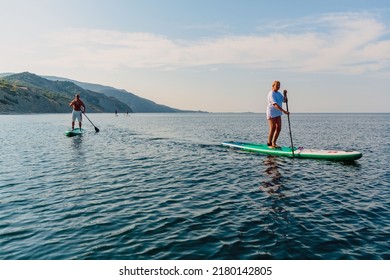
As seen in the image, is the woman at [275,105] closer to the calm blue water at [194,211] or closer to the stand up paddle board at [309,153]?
the stand up paddle board at [309,153]

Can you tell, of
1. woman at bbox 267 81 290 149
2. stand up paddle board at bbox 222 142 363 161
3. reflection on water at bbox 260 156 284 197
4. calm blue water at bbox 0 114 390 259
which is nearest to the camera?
calm blue water at bbox 0 114 390 259

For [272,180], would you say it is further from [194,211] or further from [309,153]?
[309,153]

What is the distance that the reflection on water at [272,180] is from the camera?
13539 mm

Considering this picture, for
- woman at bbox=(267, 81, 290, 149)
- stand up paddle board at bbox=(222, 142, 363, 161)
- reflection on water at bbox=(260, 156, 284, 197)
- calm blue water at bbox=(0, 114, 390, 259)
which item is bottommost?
calm blue water at bbox=(0, 114, 390, 259)

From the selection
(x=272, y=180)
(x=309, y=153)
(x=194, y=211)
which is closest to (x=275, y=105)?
(x=309, y=153)

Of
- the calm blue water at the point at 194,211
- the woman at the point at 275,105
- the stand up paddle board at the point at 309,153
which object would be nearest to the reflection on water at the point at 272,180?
the calm blue water at the point at 194,211

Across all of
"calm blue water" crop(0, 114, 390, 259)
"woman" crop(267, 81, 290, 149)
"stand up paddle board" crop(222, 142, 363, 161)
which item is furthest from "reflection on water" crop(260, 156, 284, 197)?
"woman" crop(267, 81, 290, 149)

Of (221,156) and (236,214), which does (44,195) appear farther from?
(221,156)

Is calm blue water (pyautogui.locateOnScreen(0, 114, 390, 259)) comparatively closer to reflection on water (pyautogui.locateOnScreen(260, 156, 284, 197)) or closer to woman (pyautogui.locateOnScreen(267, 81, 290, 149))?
reflection on water (pyautogui.locateOnScreen(260, 156, 284, 197))

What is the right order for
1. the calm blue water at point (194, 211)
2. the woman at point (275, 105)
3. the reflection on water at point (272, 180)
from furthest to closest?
the woman at point (275, 105) < the reflection on water at point (272, 180) < the calm blue water at point (194, 211)

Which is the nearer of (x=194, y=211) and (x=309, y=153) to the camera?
(x=194, y=211)

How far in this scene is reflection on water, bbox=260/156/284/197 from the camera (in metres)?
13.5

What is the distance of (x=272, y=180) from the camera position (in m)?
15.4
